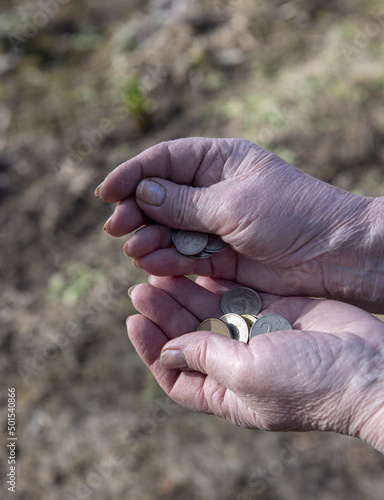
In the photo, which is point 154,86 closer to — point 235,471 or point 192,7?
point 192,7

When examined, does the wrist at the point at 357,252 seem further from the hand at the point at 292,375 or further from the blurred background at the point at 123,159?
the blurred background at the point at 123,159

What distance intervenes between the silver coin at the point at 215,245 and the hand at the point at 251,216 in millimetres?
86

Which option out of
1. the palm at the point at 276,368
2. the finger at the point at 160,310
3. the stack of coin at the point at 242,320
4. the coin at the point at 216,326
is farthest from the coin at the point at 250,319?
the finger at the point at 160,310

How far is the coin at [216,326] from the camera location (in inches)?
110

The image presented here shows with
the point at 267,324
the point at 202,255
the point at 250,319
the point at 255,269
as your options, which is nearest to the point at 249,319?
the point at 250,319

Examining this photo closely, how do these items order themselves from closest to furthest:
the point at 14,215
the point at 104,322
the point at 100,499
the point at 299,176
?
the point at 299,176
the point at 100,499
the point at 104,322
the point at 14,215

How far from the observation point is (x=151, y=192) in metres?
2.73

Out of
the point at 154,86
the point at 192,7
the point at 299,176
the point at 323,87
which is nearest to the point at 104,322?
the point at 299,176

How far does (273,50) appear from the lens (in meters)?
6.37

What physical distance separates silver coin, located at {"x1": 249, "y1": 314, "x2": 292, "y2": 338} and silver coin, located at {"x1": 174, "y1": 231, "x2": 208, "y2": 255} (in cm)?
56

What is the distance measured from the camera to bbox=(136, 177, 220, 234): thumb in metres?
2.75

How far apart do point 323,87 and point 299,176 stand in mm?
3276

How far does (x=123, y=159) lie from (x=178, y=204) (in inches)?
113

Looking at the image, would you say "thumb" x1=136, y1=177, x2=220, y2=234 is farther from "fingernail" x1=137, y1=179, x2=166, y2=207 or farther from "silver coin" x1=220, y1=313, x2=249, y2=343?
"silver coin" x1=220, y1=313, x2=249, y2=343
